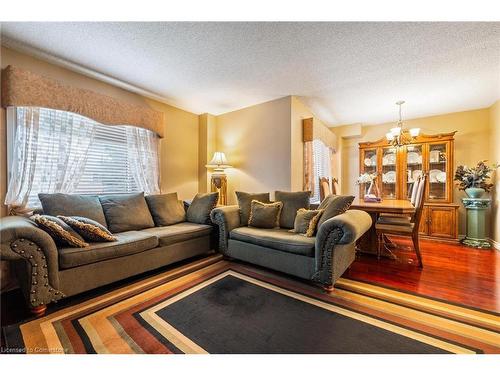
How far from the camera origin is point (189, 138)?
4.02 m

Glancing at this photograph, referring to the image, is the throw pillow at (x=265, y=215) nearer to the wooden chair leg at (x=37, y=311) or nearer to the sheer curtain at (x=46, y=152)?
the wooden chair leg at (x=37, y=311)

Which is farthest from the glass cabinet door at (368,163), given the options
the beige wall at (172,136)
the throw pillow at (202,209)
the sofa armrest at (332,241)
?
the beige wall at (172,136)

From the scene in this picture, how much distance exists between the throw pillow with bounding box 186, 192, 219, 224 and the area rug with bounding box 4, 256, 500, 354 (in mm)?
1077

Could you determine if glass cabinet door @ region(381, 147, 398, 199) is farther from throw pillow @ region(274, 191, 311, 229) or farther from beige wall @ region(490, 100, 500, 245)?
throw pillow @ region(274, 191, 311, 229)

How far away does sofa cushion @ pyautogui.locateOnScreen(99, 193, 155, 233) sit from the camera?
252 cm

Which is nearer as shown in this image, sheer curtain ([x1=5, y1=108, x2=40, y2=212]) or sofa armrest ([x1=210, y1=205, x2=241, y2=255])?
sheer curtain ([x1=5, y1=108, x2=40, y2=212])

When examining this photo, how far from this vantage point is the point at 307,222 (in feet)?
8.03

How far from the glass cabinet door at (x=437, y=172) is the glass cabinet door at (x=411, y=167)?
7.0 inches

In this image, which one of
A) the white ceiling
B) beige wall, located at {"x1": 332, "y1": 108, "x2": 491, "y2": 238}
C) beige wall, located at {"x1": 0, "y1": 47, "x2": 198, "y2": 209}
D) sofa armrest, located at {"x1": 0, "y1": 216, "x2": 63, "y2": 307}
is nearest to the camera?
sofa armrest, located at {"x1": 0, "y1": 216, "x2": 63, "y2": 307}

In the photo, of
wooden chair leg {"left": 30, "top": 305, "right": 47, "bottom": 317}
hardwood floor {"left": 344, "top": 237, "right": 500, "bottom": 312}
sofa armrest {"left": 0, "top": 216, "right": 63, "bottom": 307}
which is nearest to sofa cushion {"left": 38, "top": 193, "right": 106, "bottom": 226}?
sofa armrest {"left": 0, "top": 216, "right": 63, "bottom": 307}

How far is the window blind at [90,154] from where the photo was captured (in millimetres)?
2338

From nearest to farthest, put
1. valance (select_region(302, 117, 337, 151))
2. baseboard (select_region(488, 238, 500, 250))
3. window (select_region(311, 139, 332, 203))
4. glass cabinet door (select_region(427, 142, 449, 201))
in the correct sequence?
baseboard (select_region(488, 238, 500, 250))
valance (select_region(302, 117, 337, 151))
glass cabinet door (select_region(427, 142, 449, 201))
window (select_region(311, 139, 332, 203))
